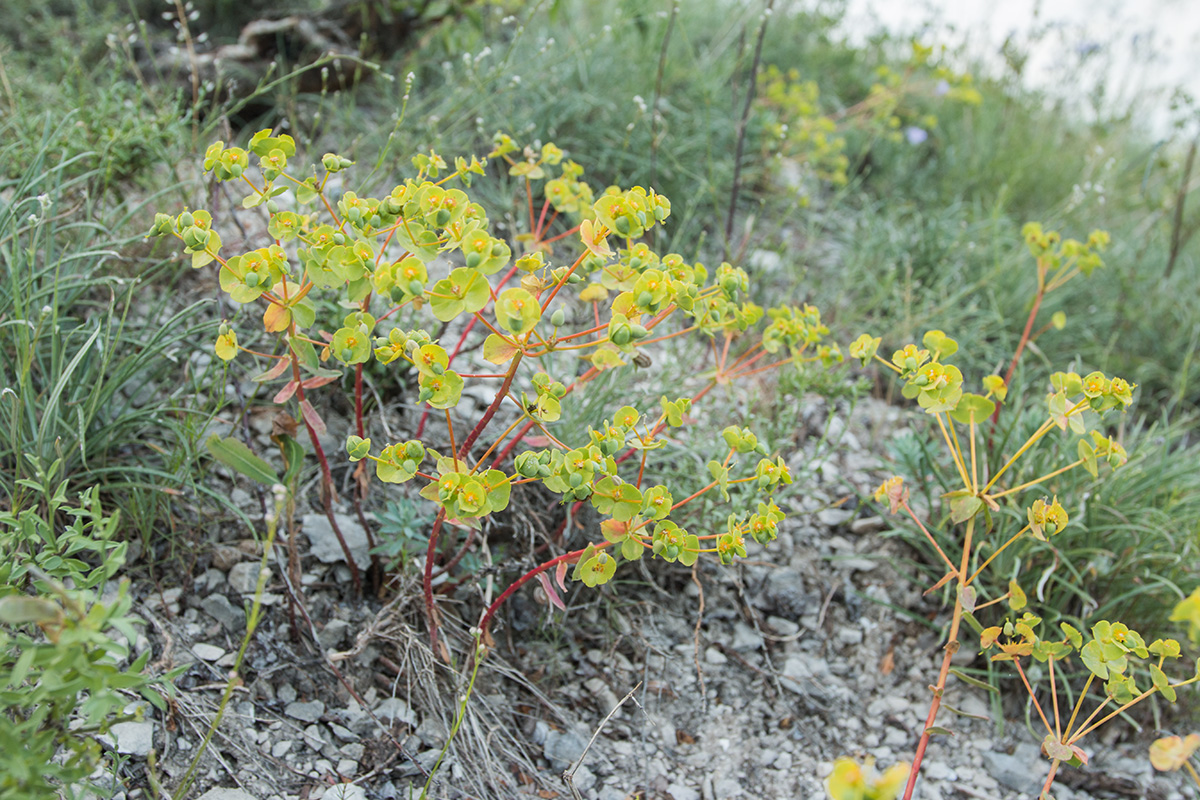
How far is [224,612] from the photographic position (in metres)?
1.75

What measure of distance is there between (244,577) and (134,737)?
0.41 metres

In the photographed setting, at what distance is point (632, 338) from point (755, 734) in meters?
1.08

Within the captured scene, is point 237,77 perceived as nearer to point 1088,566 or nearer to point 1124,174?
point 1088,566

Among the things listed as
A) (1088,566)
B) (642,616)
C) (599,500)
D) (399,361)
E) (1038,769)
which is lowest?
(1038,769)

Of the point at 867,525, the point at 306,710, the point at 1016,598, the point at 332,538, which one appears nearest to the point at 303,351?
the point at 332,538

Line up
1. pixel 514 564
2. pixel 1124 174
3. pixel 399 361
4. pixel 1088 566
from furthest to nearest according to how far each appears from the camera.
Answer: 1. pixel 1124 174
2. pixel 399 361
3. pixel 1088 566
4. pixel 514 564

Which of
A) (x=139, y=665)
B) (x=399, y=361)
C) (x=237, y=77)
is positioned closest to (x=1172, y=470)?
(x=399, y=361)

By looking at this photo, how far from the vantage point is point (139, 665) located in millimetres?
1113

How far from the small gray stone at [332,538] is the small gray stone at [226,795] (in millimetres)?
523

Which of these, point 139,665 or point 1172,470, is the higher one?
point 139,665

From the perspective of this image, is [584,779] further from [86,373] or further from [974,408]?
[86,373]

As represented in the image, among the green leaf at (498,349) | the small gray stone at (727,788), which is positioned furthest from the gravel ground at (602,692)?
the green leaf at (498,349)

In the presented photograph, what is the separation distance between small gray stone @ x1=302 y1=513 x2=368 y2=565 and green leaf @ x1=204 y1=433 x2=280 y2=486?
28 centimetres

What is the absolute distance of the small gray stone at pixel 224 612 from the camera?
174 cm
